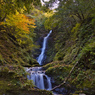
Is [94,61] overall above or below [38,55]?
below

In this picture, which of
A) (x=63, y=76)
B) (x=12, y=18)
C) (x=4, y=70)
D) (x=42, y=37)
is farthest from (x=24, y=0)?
(x=42, y=37)

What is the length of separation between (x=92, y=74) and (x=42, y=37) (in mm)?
19712

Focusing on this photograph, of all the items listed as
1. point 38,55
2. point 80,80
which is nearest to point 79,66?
point 80,80

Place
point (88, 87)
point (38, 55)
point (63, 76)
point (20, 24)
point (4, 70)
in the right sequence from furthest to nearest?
point (38, 55), point (20, 24), point (63, 76), point (88, 87), point (4, 70)

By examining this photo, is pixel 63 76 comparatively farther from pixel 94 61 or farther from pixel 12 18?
pixel 12 18

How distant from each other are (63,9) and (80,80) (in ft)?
16.8

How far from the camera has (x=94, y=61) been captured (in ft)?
15.2

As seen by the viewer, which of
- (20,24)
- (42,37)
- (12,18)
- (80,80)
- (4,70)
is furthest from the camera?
(42,37)

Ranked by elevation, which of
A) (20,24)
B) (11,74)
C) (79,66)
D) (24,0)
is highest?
(20,24)

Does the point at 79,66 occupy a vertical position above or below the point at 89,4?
below

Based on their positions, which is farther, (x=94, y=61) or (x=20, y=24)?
(x=20, y=24)

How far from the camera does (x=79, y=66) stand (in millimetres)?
5500

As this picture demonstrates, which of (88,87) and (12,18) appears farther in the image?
(12,18)

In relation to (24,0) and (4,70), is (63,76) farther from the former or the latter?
(24,0)
